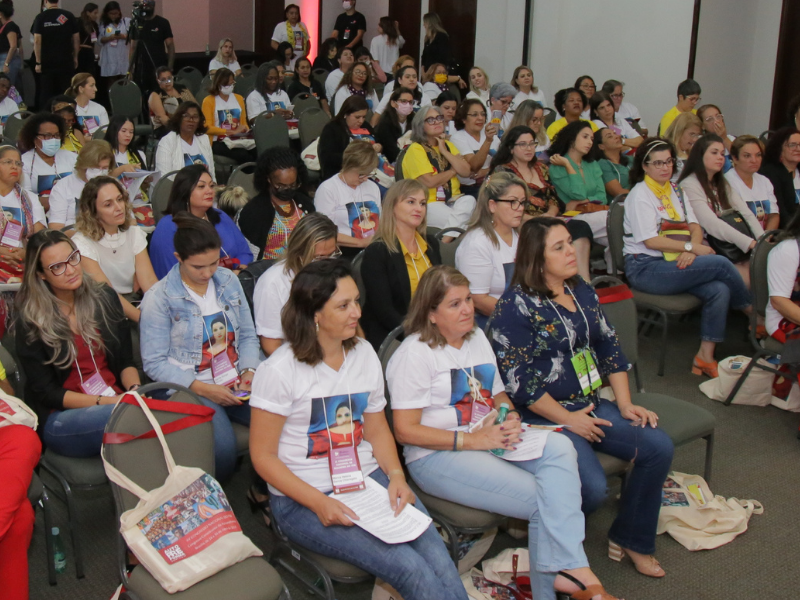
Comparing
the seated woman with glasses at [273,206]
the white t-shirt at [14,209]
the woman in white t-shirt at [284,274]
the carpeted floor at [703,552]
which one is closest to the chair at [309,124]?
the seated woman with glasses at [273,206]

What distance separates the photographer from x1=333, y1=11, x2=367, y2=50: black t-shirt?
12.1 meters

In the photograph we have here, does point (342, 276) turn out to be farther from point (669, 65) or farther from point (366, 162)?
point (669, 65)

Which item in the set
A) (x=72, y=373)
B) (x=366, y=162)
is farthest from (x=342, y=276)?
(x=366, y=162)

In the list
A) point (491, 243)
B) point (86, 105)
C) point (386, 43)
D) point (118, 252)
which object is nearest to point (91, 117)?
point (86, 105)

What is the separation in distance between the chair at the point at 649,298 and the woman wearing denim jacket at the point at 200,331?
2.42 meters

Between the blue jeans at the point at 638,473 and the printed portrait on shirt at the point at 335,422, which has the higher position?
the printed portrait on shirt at the point at 335,422

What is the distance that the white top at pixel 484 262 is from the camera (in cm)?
382

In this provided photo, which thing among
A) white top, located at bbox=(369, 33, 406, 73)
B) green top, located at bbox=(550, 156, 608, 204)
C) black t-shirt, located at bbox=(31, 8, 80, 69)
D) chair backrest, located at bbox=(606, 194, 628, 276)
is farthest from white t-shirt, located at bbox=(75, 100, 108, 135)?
white top, located at bbox=(369, 33, 406, 73)

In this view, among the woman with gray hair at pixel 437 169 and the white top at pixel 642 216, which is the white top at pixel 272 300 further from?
the white top at pixel 642 216

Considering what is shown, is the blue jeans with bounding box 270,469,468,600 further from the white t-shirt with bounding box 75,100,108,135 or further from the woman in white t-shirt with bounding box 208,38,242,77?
the woman in white t-shirt with bounding box 208,38,242,77

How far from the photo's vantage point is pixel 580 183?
538 centimetres

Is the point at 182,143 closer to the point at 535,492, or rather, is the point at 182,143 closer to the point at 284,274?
the point at 284,274

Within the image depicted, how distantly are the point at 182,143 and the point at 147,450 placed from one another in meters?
3.93

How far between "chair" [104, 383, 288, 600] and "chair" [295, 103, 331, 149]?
15.8ft
